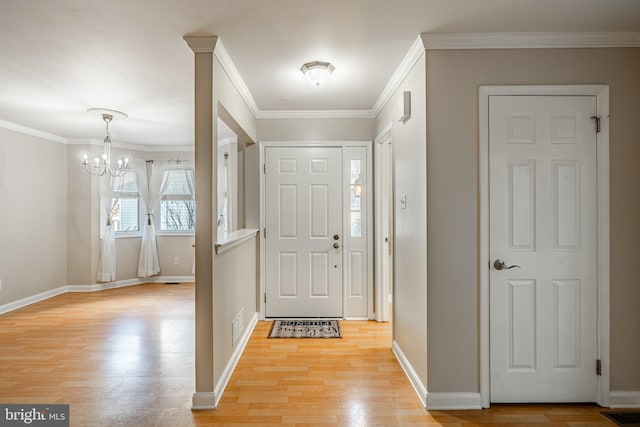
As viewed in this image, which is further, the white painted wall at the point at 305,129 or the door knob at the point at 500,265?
the white painted wall at the point at 305,129

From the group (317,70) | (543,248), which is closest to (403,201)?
(543,248)

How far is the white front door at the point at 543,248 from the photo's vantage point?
2.36 meters

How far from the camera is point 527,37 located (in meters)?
2.33

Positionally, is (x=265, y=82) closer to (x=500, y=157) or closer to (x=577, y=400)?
(x=500, y=157)

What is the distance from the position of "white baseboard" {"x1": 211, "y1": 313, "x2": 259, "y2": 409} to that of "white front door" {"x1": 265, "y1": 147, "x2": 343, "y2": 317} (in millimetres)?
464

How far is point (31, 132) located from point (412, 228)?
549cm

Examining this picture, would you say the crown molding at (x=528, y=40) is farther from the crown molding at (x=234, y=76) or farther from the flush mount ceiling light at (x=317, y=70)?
the crown molding at (x=234, y=76)

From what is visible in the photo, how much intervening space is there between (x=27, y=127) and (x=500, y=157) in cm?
591

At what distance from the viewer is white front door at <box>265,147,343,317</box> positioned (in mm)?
4176

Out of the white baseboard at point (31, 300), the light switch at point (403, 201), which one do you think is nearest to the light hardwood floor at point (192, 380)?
the white baseboard at point (31, 300)

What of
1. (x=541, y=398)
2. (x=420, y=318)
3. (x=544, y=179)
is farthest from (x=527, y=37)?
(x=541, y=398)

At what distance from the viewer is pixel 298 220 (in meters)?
A: 4.18

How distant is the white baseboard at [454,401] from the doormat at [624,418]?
30.4 inches

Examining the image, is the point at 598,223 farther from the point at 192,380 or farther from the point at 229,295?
the point at 192,380
